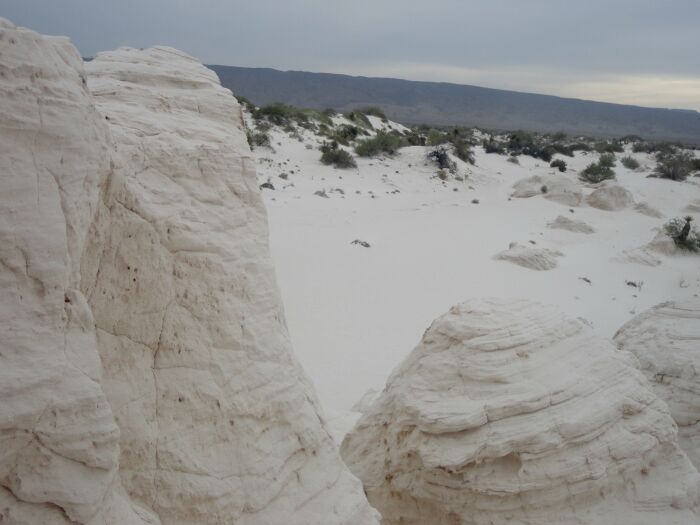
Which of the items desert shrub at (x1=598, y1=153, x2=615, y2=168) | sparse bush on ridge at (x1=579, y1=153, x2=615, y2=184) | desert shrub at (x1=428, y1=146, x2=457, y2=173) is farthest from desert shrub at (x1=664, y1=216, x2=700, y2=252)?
desert shrub at (x1=598, y1=153, x2=615, y2=168)

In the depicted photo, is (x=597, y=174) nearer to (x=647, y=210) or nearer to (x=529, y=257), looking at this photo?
(x=647, y=210)

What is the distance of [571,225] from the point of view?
13.5m

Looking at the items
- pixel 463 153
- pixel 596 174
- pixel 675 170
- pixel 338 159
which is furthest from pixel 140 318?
pixel 675 170

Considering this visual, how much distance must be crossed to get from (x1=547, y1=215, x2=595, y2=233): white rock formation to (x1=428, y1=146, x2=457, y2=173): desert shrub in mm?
6545

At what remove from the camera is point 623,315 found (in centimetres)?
832

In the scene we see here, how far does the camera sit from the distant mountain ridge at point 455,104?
87500 millimetres

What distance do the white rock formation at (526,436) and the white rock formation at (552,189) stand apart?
14608 millimetres

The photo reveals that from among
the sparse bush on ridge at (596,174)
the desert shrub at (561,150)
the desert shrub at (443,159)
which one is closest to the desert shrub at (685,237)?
the desert shrub at (443,159)

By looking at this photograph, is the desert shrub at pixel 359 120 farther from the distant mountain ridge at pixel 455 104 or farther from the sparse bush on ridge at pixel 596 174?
the distant mountain ridge at pixel 455 104

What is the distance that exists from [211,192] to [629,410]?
106 inches

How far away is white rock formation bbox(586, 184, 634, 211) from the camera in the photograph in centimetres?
1614

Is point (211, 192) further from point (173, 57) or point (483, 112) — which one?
point (483, 112)

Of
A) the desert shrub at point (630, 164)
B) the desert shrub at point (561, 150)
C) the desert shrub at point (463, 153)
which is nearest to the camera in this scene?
the desert shrub at point (463, 153)

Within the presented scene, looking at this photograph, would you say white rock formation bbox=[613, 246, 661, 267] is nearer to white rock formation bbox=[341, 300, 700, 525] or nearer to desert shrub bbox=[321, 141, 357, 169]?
white rock formation bbox=[341, 300, 700, 525]
